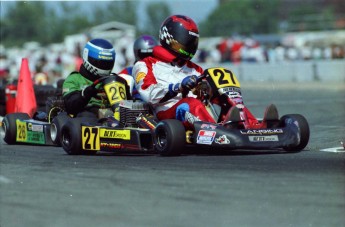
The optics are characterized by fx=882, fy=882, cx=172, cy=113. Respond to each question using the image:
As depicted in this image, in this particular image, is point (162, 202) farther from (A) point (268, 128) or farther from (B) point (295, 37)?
(B) point (295, 37)

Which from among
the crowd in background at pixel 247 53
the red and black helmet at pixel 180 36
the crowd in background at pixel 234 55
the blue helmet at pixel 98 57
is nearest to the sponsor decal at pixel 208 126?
the red and black helmet at pixel 180 36

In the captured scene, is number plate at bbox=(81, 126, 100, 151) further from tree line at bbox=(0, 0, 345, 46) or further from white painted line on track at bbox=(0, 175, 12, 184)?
tree line at bbox=(0, 0, 345, 46)

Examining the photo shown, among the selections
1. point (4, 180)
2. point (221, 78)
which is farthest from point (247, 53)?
point (4, 180)

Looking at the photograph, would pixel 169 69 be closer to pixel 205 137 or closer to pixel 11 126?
pixel 205 137

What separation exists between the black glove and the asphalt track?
26.2 inches

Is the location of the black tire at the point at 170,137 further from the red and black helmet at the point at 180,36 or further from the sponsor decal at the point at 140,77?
the red and black helmet at the point at 180,36

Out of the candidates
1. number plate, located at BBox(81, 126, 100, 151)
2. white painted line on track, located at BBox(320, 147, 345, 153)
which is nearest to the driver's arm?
number plate, located at BBox(81, 126, 100, 151)

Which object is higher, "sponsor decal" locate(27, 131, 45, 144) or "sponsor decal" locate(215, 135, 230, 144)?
"sponsor decal" locate(27, 131, 45, 144)

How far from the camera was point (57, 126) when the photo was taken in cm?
848

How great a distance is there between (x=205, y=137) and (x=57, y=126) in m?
1.85

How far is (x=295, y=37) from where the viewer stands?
4197 cm

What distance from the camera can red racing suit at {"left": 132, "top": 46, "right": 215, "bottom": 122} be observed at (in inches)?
301

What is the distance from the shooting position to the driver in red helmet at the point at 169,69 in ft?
25.6

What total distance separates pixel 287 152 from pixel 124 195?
2498 mm
